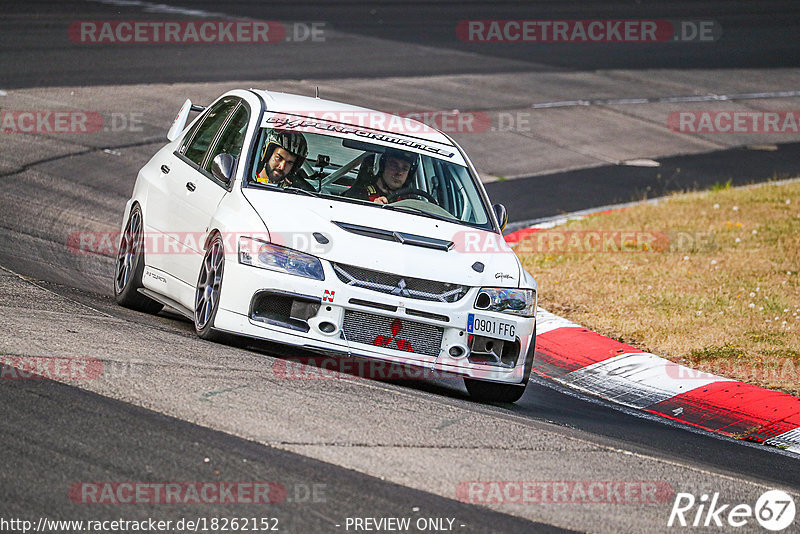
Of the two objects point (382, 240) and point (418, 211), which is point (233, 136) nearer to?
point (418, 211)

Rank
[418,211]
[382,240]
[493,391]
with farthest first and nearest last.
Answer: [418,211]
[493,391]
[382,240]

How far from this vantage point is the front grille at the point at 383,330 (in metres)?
6.95

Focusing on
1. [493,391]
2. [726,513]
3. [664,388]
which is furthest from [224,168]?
[726,513]

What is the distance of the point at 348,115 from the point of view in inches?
339

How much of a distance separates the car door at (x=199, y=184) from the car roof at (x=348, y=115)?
0.26 m

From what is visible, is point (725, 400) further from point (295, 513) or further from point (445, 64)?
point (445, 64)

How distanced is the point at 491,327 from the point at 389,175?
1.55 m

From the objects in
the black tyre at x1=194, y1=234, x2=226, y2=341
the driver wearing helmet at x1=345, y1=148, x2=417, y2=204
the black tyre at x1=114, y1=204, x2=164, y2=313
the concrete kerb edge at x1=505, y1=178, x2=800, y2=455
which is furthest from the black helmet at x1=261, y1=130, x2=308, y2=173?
the concrete kerb edge at x1=505, y1=178, x2=800, y2=455

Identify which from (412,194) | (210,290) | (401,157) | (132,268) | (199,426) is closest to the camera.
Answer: (199,426)

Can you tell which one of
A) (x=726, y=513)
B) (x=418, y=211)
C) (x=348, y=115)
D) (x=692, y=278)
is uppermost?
(x=348, y=115)

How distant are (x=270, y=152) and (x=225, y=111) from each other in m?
0.96

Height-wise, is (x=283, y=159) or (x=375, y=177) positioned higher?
(x=283, y=159)

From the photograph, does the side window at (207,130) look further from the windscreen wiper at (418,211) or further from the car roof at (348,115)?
the windscreen wiper at (418,211)

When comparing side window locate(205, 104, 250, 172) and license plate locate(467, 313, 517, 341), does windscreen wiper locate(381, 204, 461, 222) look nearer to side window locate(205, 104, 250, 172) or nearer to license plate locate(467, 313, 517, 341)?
license plate locate(467, 313, 517, 341)
